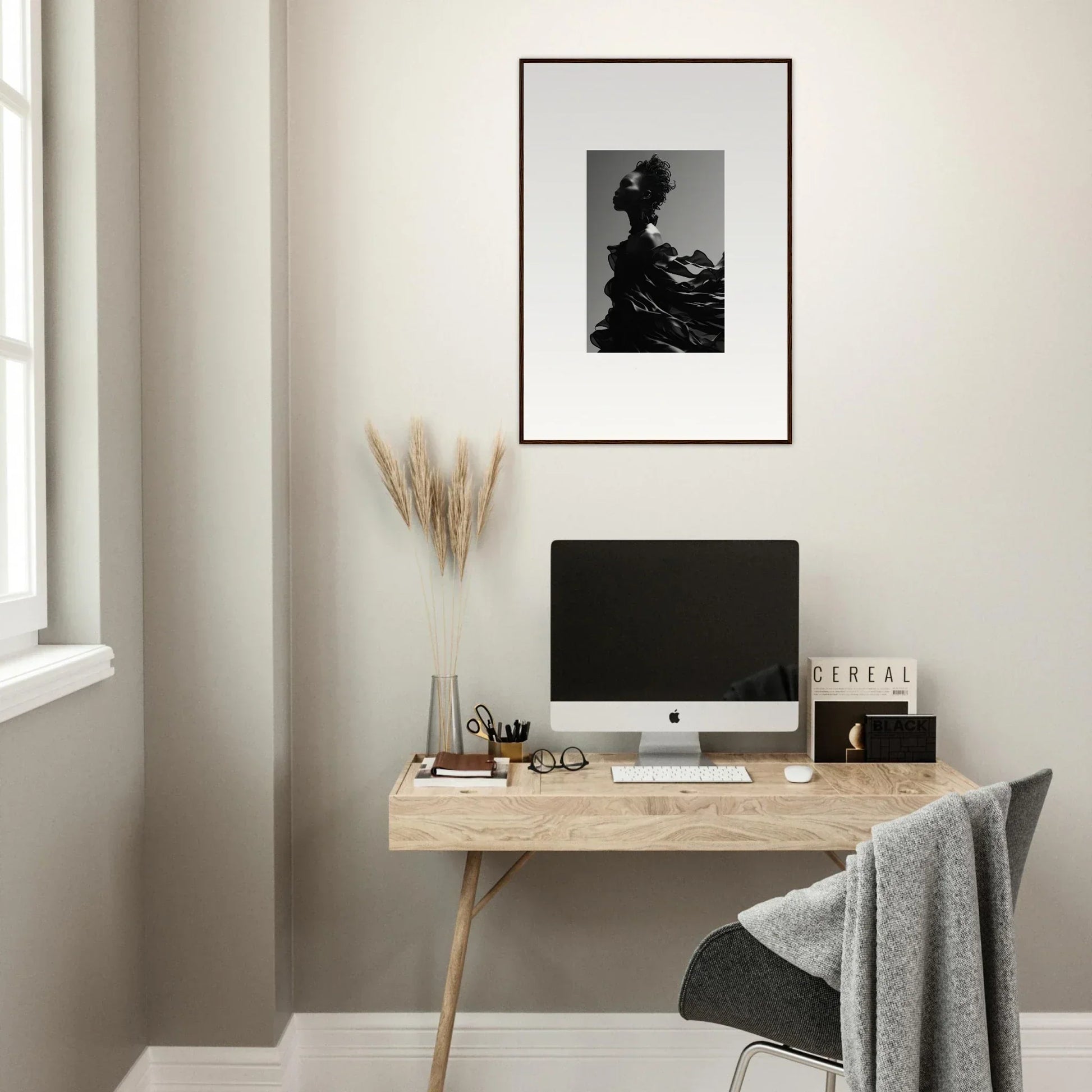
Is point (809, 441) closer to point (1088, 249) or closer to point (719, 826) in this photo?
point (1088, 249)

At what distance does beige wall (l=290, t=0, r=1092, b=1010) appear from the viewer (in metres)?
2.27

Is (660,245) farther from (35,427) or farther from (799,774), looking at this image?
(35,427)

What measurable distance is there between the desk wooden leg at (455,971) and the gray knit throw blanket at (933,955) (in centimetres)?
81

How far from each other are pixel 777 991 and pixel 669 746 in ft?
2.18

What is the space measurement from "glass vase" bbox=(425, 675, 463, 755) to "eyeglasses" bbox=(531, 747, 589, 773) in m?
0.18

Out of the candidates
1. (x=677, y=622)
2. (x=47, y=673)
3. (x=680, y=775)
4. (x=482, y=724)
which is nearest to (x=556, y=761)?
(x=482, y=724)

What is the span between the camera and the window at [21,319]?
1.76 m

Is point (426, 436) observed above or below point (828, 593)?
above

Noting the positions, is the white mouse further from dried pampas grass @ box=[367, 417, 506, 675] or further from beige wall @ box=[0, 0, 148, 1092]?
beige wall @ box=[0, 0, 148, 1092]

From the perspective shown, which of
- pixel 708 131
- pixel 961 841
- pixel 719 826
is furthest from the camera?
pixel 708 131

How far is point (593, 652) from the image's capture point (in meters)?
2.12

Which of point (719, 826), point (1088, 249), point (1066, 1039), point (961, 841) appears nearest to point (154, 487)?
point (719, 826)

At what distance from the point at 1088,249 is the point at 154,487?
2.20 m

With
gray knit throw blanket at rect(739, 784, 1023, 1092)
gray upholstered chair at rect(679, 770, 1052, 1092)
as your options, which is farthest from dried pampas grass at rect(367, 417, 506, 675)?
gray knit throw blanket at rect(739, 784, 1023, 1092)
